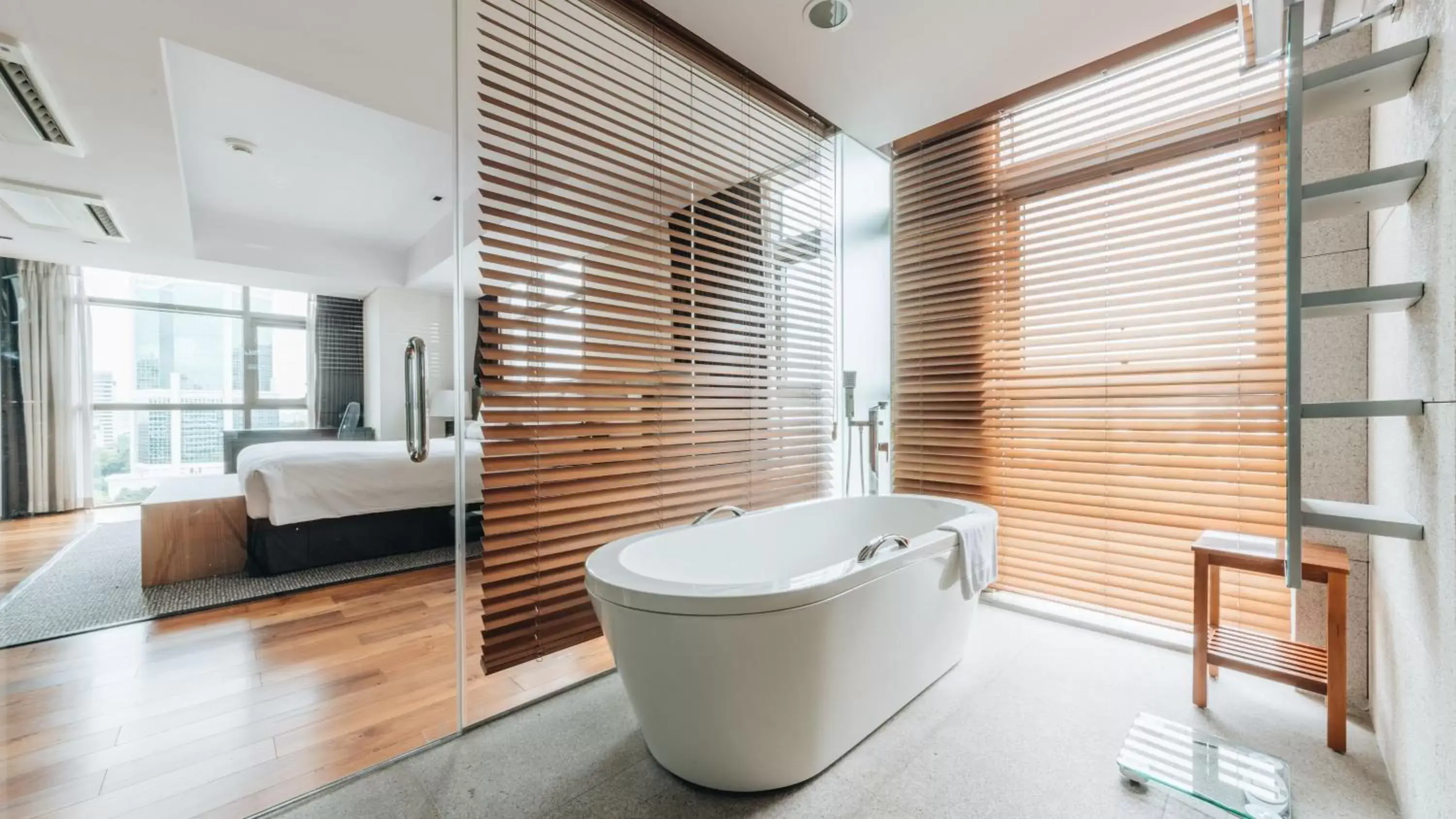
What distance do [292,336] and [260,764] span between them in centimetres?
236

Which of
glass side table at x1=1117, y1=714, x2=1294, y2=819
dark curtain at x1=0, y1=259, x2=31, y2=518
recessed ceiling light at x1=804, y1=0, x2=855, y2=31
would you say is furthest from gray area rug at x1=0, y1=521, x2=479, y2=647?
recessed ceiling light at x1=804, y1=0, x2=855, y2=31

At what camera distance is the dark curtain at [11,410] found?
168 cm

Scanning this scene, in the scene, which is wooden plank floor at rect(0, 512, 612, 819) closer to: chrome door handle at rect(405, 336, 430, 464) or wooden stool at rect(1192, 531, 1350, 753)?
chrome door handle at rect(405, 336, 430, 464)

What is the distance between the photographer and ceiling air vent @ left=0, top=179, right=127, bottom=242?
1754 mm

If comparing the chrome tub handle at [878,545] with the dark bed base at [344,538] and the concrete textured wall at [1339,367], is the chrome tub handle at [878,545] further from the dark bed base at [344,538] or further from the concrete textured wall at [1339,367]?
the dark bed base at [344,538]

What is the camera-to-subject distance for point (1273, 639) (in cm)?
203

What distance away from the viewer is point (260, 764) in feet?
5.35

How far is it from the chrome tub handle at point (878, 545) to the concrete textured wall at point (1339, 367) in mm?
1554

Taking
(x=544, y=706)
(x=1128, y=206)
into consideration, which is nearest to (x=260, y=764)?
(x=544, y=706)

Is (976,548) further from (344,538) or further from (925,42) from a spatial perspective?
(344,538)

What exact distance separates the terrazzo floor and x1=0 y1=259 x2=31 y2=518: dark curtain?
1.34 metres

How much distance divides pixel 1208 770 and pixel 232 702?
310 cm

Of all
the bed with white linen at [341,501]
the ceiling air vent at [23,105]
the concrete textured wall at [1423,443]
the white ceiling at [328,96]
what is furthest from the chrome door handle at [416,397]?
the concrete textured wall at [1423,443]

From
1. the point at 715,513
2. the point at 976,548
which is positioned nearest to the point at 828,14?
the point at 715,513
